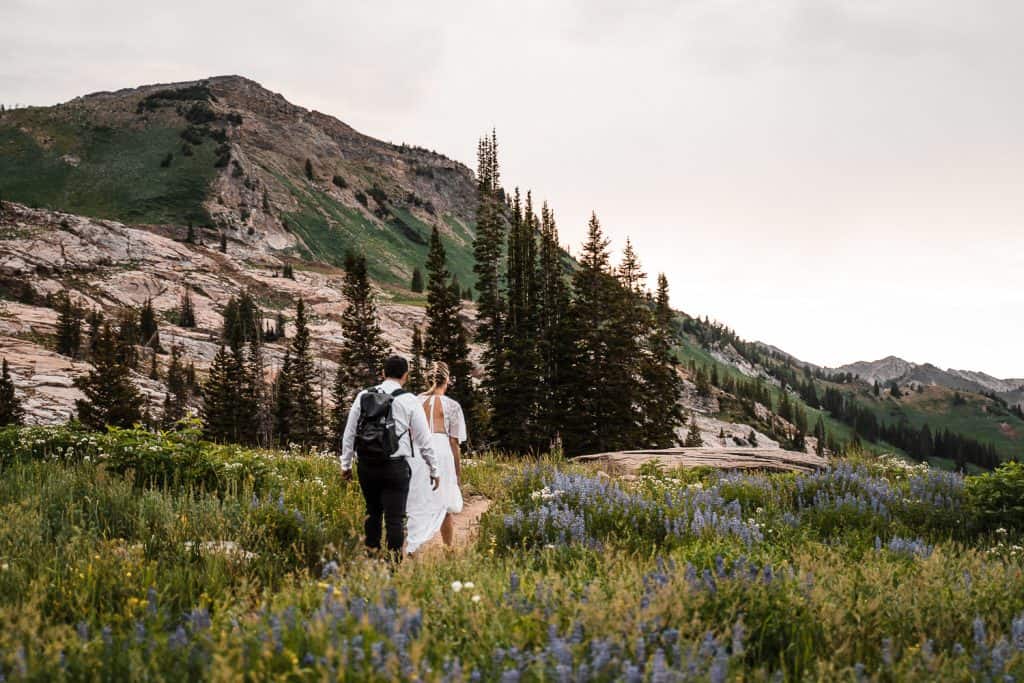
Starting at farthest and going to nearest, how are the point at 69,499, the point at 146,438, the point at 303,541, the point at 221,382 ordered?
the point at 221,382 < the point at 146,438 < the point at 69,499 < the point at 303,541

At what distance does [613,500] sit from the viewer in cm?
806

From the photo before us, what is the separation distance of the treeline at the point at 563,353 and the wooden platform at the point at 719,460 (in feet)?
72.2

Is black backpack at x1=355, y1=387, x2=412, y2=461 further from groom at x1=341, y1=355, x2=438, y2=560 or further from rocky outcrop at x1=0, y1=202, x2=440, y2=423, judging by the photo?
rocky outcrop at x1=0, y1=202, x2=440, y2=423

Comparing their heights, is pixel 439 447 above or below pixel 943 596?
above

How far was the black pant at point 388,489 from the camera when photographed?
6.59 metres

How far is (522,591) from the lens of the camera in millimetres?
4102

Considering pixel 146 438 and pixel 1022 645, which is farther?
pixel 146 438

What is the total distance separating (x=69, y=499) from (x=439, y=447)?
472 cm

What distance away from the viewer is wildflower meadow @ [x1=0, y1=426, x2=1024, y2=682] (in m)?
2.95

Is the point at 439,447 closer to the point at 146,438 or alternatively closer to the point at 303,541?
the point at 303,541

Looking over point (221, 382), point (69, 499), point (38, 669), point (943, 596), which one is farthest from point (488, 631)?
point (221, 382)

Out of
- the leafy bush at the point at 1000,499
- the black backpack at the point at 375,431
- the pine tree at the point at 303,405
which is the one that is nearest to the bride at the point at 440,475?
the black backpack at the point at 375,431

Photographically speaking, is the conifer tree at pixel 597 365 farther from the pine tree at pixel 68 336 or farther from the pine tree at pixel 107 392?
the pine tree at pixel 68 336

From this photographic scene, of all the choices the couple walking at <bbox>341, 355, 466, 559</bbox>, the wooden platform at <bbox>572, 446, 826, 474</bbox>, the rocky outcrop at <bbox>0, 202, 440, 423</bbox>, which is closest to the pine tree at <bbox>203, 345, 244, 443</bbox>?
the rocky outcrop at <bbox>0, 202, 440, 423</bbox>
